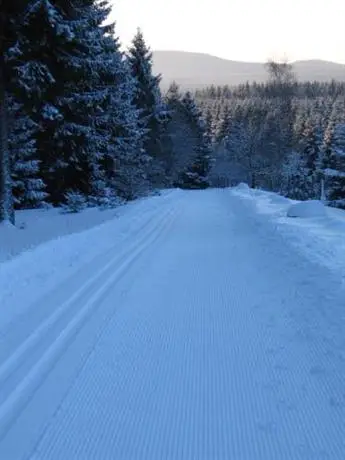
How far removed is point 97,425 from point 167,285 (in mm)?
3921

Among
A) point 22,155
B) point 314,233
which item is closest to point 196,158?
point 22,155

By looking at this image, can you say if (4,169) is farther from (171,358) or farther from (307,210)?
(171,358)

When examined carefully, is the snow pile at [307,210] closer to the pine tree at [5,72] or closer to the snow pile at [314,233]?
the snow pile at [314,233]

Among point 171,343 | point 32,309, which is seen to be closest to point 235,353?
point 171,343

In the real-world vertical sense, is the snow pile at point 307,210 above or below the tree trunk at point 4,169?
below

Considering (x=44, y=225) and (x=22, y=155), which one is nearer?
(x=44, y=225)

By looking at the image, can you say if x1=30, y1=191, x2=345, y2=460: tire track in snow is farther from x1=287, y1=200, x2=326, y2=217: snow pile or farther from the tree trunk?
the tree trunk

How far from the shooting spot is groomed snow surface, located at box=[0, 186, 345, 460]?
10.9 feet

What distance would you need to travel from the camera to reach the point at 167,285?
7.36 m

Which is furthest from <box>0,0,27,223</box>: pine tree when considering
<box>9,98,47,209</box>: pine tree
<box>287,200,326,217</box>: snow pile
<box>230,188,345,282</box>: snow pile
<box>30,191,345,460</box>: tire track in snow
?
<box>30,191,345,460</box>: tire track in snow

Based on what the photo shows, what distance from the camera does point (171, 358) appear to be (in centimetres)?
462

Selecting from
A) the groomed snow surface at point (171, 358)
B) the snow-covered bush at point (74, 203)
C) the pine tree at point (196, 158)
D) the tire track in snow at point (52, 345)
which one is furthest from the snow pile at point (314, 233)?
the pine tree at point (196, 158)

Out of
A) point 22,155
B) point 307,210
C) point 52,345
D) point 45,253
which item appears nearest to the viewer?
point 52,345

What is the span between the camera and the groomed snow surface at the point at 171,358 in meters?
3.33
